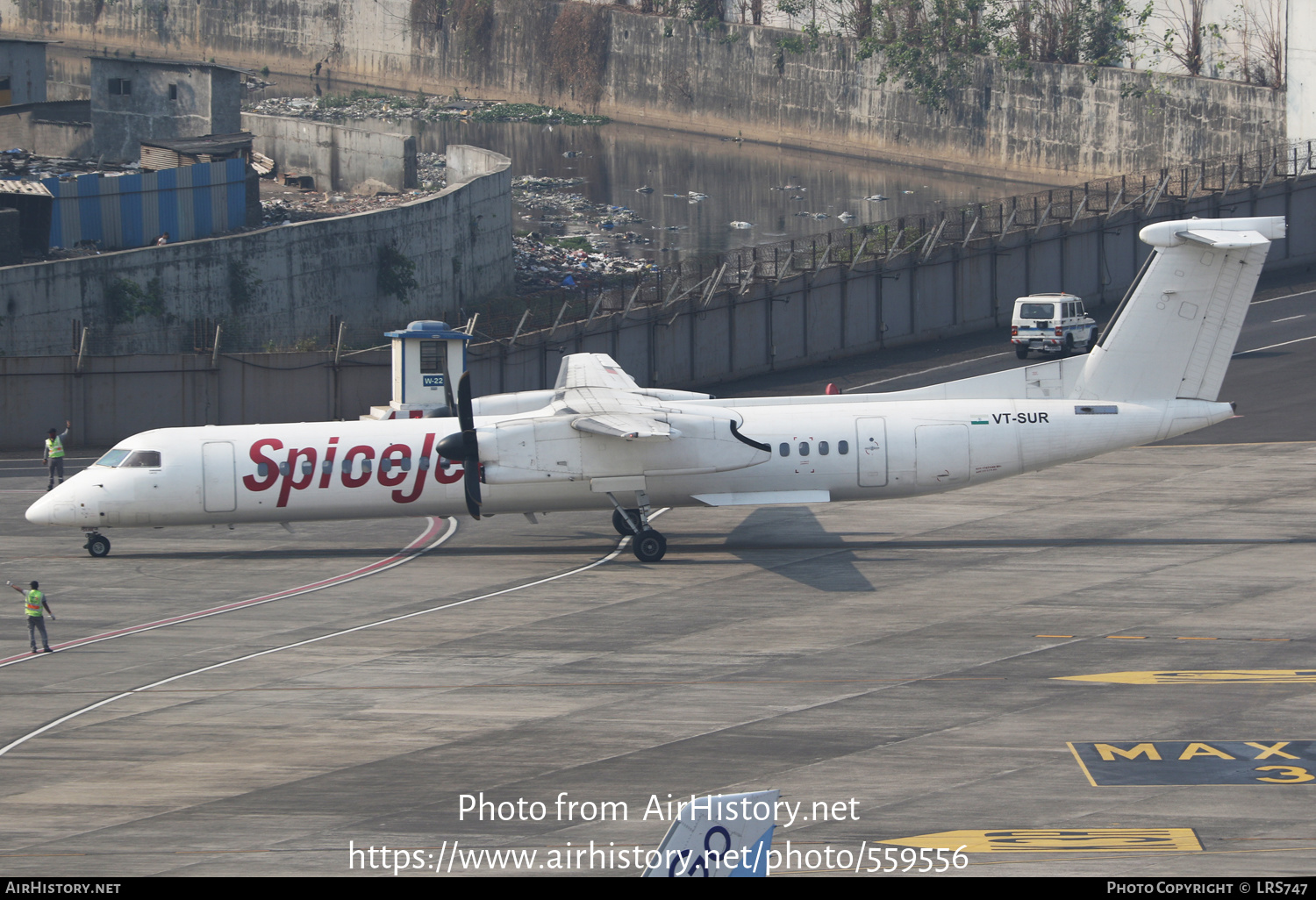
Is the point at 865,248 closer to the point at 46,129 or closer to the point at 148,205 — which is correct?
the point at 148,205

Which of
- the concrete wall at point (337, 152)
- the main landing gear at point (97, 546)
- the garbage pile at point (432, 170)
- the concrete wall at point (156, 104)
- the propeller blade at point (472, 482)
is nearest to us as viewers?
the propeller blade at point (472, 482)

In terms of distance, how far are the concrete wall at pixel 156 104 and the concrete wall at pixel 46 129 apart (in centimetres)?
119

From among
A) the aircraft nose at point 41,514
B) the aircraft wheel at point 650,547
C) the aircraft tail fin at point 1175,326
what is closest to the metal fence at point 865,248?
the aircraft wheel at point 650,547

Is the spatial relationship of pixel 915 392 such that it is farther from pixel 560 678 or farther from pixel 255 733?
pixel 255 733

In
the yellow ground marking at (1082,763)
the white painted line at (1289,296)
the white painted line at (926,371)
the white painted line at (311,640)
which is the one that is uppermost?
the white painted line at (1289,296)

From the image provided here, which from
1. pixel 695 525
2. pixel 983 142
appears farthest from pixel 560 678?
pixel 983 142

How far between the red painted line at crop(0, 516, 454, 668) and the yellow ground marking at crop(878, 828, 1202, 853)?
716 inches

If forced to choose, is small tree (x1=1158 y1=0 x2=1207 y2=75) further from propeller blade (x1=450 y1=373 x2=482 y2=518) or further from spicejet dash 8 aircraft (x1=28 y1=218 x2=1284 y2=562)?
propeller blade (x1=450 y1=373 x2=482 y2=518)

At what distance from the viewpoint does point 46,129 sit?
8556 centimetres

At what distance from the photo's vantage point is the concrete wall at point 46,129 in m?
85.1

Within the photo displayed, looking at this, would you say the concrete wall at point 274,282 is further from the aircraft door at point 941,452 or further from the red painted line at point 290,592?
the aircraft door at point 941,452

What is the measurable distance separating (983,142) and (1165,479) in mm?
66776

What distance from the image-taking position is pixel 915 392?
36.9 m

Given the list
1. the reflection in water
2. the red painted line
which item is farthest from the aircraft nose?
the reflection in water
